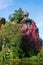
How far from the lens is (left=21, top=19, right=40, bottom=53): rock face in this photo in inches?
2004

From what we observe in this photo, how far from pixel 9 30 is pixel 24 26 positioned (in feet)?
15.6

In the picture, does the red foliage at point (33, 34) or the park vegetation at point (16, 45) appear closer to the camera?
the park vegetation at point (16, 45)

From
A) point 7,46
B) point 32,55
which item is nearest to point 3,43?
point 7,46

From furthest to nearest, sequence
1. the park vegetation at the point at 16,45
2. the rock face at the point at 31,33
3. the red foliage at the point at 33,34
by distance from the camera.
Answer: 1. the red foliage at the point at 33,34
2. the rock face at the point at 31,33
3. the park vegetation at the point at 16,45

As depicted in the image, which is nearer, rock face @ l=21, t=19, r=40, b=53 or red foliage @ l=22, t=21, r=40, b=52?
rock face @ l=21, t=19, r=40, b=53

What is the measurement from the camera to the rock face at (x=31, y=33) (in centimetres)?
5089

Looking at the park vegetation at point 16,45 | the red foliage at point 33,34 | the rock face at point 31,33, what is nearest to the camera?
the park vegetation at point 16,45

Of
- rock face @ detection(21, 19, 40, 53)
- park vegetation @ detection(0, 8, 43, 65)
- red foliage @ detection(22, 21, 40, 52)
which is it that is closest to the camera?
park vegetation @ detection(0, 8, 43, 65)

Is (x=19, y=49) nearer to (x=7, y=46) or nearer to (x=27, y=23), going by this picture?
(x=7, y=46)

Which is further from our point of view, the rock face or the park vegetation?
the rock face

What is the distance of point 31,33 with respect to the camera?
52594 mm

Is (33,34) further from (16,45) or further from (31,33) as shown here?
(16,45)

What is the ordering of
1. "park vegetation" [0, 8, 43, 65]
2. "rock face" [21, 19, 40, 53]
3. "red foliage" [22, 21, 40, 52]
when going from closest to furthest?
"park vegetation" [0, 8, 43, 65]
"rock face" [21, 19, 40, 53]
"red foliage" [22, 21, 40, 52]

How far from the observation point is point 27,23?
53.5m
